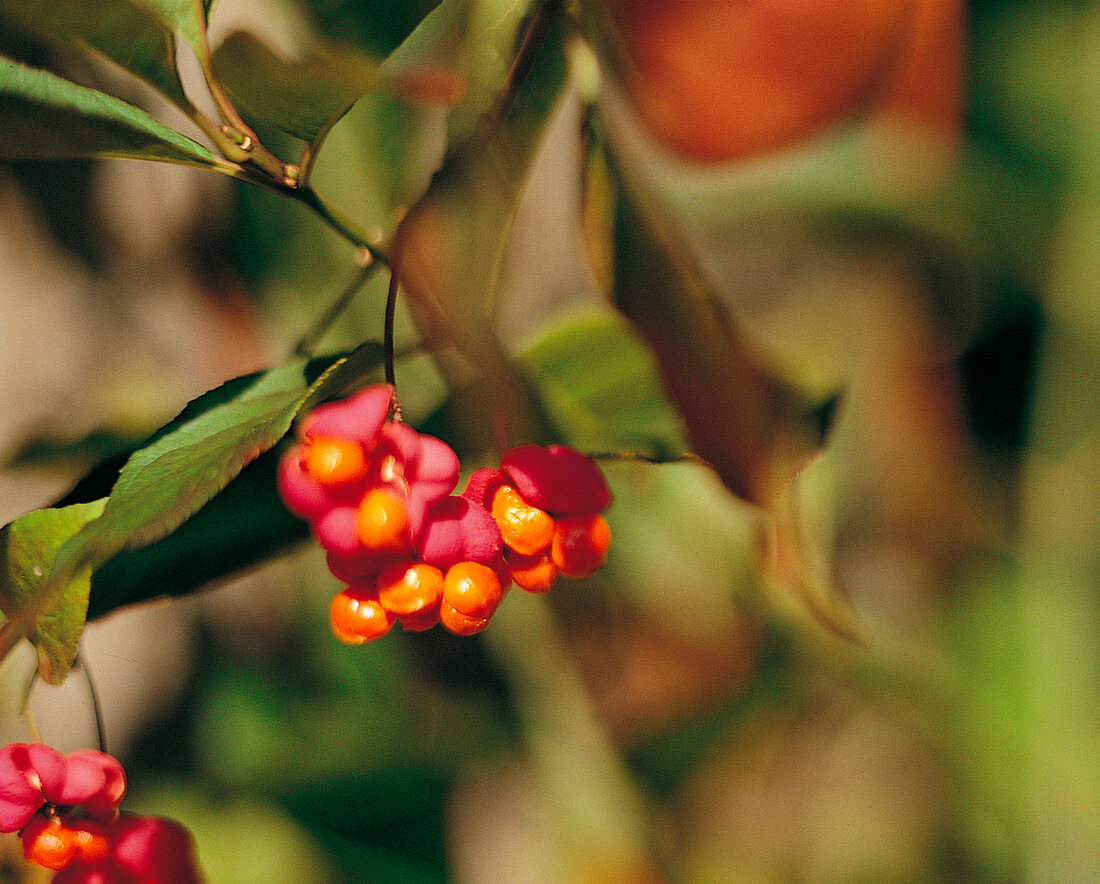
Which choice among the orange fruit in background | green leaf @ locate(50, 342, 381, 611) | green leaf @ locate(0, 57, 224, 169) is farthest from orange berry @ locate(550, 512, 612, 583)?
the orange fruit in background

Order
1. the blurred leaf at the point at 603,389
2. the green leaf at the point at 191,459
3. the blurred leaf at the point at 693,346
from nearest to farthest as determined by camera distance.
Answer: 1. the green leaf at the point at 191,459
2. the blurred leaf at the point at 693,346
3. the blurred leaf at the point at 603,389

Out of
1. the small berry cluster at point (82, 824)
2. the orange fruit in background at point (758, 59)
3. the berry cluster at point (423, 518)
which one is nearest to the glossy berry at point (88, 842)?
the small berry cluster at point (82, 824)

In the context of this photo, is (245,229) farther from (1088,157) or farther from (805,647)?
(1088,157)

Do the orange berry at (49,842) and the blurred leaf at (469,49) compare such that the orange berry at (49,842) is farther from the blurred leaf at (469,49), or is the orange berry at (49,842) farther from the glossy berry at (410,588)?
the blurred leaf at (469,49)

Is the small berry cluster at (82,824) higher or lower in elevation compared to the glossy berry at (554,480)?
lower

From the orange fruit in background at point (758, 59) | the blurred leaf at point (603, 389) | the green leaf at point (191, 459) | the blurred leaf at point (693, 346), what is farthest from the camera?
the orange fruit in background at point (758, 59)

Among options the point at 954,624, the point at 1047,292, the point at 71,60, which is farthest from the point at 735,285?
the point at 71,60

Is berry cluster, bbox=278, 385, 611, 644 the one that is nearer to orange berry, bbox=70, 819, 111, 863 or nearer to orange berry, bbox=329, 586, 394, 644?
orange berry, bbox=329, 586, 394, 644
